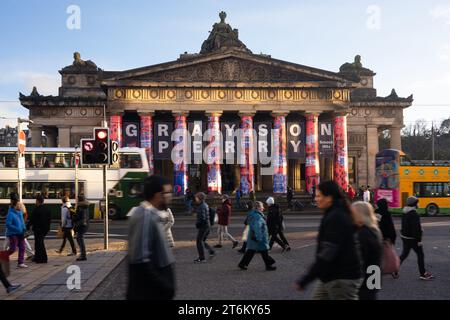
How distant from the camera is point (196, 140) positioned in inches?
1598

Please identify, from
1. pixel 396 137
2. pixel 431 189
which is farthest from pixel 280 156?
pixel 396 137

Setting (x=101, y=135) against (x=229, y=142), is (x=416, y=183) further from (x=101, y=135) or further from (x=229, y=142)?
(x=101, y=135)

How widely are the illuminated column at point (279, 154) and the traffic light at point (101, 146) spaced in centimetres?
2977

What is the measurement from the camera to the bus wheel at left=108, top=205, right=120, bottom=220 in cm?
3005

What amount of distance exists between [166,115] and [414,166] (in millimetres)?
23029

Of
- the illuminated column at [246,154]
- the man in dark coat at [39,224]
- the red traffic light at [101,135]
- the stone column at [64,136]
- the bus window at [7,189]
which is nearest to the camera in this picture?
the man in dark coat at [39,224]

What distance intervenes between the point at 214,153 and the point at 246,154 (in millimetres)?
2874

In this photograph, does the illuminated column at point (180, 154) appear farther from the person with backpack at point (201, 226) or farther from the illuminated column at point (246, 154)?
the person with backpack at point (201, 226)

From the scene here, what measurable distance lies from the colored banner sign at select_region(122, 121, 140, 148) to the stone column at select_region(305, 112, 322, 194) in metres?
14.7

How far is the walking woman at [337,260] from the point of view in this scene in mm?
5012

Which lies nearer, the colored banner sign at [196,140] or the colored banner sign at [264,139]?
the colored banner sign at [196,140]

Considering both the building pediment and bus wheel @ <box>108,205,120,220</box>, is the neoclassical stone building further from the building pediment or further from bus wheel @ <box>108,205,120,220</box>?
bus wheel @ <box>108,205,120,220</box>

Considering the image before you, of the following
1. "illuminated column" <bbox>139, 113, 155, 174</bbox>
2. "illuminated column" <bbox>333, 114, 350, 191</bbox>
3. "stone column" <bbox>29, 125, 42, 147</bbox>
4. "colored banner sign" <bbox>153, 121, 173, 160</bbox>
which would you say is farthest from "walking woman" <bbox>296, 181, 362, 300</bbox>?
"stone column" <bbox>29, 125, 42, 147</bbox>

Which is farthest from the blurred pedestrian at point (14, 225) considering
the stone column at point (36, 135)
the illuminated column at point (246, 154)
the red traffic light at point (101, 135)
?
the stone column at point (36, 135)
